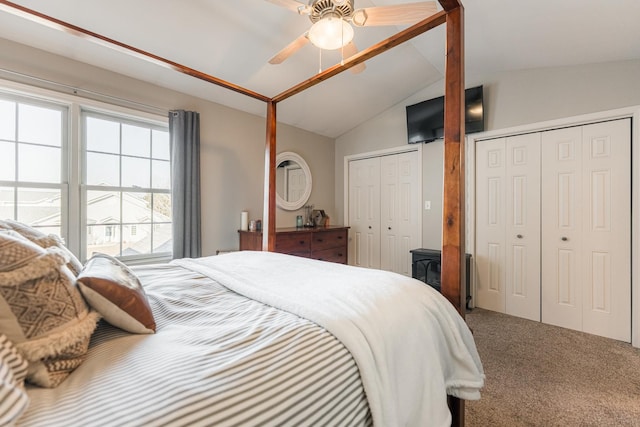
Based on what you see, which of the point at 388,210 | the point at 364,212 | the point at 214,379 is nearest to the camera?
the point at 214,379

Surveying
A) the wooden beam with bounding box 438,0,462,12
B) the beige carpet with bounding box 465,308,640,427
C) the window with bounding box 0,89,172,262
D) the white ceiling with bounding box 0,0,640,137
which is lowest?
Answer: the beige carpet with bounding box 465,308,640,427

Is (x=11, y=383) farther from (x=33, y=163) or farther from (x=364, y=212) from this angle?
(x=364, y=212)

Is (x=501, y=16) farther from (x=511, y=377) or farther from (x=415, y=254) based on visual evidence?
(x=511, y=377)

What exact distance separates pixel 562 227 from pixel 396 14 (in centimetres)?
260

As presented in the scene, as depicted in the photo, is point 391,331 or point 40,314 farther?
point 391,331

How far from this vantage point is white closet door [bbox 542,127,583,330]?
8.72ft

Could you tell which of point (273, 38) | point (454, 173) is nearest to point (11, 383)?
point (454, 173)

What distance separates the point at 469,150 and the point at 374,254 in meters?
1.92

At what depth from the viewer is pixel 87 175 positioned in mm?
2393

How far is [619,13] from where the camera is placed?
1894 millimetres

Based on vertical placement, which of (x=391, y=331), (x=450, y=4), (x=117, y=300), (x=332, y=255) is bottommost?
(x=332, y=255)

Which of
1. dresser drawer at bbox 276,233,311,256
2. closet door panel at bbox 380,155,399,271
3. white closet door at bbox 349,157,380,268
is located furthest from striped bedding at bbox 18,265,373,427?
white closet door at bbox 349,157,380,268

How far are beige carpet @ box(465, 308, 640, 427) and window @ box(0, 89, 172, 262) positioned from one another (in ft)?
9.95

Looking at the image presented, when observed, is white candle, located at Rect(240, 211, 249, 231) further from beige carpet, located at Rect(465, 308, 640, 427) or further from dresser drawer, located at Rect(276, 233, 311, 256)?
beige carpet, located at Rect(465, 308, 640, 427)
